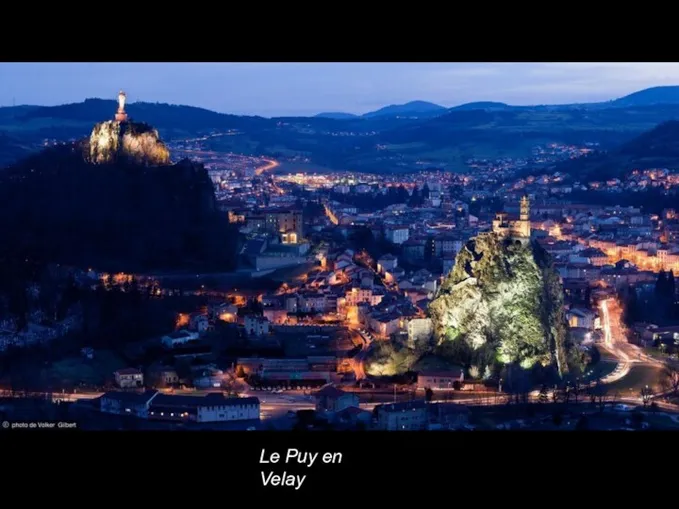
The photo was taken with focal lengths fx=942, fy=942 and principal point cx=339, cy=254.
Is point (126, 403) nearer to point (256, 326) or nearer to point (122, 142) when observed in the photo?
point (256, 326)

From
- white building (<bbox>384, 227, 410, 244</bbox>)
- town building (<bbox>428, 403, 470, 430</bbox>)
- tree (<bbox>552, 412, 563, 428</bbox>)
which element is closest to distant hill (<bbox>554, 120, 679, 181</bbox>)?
white building (<bbox>384, 227, 410, 244</bbox>)

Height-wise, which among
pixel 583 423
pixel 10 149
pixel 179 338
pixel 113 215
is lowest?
pixel 583 423

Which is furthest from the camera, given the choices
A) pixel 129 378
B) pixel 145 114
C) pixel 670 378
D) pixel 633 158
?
pixel 633 158

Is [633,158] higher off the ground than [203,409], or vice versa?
[633,158]

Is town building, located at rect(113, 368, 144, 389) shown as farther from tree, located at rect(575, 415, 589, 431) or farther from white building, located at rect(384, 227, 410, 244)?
white building, located at rect(384, 227, 410, 244)

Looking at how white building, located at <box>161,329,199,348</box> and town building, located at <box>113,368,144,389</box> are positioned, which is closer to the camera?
town building, located at <box>113,368,144,389</box>

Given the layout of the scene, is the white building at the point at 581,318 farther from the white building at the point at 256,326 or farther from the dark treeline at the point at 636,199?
the dark treeline at the point at 636,199

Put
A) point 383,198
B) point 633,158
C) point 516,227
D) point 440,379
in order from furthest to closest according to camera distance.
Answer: point 383,198 < point 633,158 < point 516,227 < point 440,379

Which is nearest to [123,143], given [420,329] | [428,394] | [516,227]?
[420,329]

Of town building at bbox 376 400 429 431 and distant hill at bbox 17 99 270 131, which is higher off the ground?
distant hill at bbox 17 99 270 131
